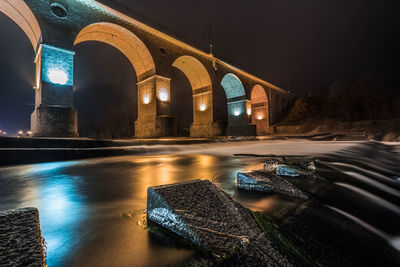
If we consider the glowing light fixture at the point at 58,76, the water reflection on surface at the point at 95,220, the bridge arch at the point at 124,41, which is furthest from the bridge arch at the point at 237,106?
the water reflection on surface at the point at 95,220

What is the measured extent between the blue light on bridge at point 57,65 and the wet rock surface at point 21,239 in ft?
34.1

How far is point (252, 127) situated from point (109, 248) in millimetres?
20590

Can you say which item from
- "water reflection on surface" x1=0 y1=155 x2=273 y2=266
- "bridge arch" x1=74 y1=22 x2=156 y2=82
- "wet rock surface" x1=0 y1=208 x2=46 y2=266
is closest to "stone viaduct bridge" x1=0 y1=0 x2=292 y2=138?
"bridge arch" x1=74 y1=22 x2=156 y2=82

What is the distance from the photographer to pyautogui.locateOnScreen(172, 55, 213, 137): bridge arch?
16719 millimetres

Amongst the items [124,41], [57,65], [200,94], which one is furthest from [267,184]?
[200,94]

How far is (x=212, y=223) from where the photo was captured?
87 cm

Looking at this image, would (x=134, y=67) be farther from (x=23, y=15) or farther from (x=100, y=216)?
(x=100, y=216)

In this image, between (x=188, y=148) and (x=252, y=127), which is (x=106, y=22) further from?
(x=252, y=127)

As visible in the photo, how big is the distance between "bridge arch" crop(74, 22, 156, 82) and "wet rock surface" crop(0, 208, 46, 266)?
12.7 meters

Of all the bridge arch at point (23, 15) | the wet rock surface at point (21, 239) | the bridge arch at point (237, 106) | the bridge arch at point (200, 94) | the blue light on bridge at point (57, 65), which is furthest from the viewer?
the bridge arch at point (237, 106)

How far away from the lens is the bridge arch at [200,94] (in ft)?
54.9

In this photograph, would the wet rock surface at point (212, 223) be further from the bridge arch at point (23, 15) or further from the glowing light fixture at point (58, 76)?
the bridge arch at point (23, 15)

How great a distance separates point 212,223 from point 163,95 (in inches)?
511

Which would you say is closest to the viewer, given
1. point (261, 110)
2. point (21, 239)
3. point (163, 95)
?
point (21, 239)
